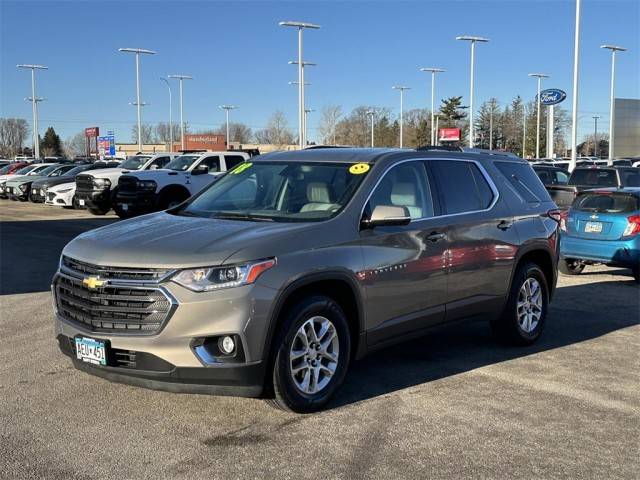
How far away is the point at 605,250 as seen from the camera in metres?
10.5

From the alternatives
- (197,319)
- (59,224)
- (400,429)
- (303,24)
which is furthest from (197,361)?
(303,24)

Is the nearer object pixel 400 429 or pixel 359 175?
pixel 400 429

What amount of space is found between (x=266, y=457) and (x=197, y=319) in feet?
3.00

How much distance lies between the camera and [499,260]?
6.35 metres

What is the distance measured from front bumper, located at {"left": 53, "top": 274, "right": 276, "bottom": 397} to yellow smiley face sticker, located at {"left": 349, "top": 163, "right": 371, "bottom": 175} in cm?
150

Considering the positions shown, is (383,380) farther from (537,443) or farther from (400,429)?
(537,443)

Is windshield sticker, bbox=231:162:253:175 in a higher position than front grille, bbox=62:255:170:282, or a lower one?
higher

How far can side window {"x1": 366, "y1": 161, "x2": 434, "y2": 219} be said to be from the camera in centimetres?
543

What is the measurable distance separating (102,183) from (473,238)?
1756 centimetres

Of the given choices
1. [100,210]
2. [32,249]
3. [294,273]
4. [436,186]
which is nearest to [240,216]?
[294,273]

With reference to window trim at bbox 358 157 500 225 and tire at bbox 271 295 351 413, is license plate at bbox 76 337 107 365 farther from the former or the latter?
window trim at bbox 358 157 500 225

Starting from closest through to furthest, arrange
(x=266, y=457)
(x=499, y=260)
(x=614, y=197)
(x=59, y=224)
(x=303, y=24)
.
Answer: (x=266, y=457) → (x=499, y=260) → (x=614, y=197) → (x=59, y=224) → (x=303, y=24)

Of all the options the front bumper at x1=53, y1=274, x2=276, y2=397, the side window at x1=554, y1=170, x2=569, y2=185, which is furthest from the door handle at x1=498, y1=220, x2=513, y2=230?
the side window at x1=554, y1=170, x2=569, y2=185

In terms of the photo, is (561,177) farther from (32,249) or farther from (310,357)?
(310,357)
